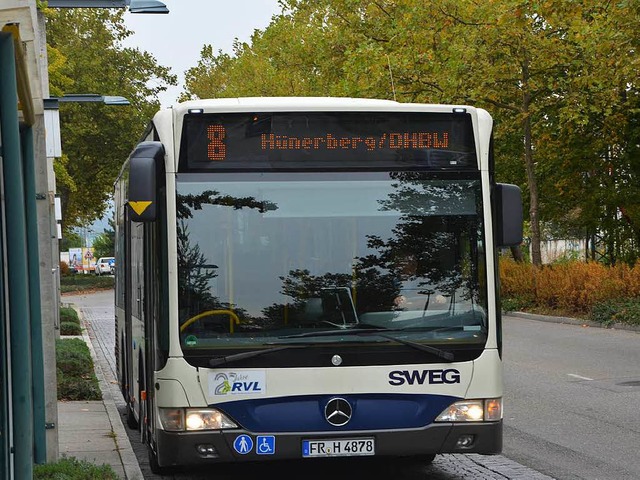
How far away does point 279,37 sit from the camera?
4931cm

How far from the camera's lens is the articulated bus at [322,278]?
25.6 ft

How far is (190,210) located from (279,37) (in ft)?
138

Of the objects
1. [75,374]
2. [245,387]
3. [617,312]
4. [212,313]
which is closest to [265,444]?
[245,387]

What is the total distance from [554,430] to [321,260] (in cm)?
486

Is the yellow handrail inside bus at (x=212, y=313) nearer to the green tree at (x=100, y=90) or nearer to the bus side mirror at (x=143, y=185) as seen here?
the bus side mirror at (x=143, y=185)

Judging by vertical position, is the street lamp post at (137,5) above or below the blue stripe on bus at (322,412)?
above

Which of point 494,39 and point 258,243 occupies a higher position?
point 494,39

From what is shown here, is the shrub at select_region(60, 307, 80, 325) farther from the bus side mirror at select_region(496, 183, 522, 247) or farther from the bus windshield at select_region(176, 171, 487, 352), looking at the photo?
the bus side mirror at select_region(496, 183, 522, 247)

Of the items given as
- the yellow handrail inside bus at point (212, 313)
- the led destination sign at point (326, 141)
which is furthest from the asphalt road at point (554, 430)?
the led destination sign at point (326, 141)

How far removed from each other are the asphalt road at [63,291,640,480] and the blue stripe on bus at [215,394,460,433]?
1.62m

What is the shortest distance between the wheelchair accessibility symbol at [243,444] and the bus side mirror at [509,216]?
6.83 feet

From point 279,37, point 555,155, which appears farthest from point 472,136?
point 279,37

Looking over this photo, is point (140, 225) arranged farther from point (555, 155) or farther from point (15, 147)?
point (555, 155)

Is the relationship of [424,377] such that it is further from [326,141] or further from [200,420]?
[326,141]
